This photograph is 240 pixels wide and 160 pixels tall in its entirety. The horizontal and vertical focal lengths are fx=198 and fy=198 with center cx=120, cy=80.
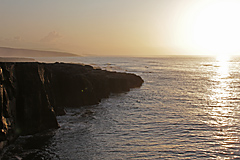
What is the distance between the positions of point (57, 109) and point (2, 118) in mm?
8727

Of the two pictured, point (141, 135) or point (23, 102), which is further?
point (141, 135)

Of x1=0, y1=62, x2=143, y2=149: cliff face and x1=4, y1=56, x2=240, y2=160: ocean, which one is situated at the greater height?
x1=0, y1=62, x2=143, y2=149: cliff face

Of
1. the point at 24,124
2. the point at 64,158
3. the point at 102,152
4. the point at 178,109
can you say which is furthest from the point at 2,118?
the point at 178,109

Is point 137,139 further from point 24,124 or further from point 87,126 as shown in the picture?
point 24,124

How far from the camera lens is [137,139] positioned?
14633mm

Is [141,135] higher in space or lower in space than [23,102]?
lower

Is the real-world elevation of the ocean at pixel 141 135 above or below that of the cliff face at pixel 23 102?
below

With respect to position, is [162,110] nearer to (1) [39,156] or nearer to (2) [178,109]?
(2) [178,109]

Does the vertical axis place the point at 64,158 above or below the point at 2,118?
below

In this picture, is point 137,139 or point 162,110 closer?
point 137,139

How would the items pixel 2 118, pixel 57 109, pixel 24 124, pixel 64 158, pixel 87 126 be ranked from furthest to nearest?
pixel 57 109
pixel 87 126
pixel 24 124
pixel 2 118
pixel 64 158

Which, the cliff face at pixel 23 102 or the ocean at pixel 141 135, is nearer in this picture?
the ocean at pixel 141 135

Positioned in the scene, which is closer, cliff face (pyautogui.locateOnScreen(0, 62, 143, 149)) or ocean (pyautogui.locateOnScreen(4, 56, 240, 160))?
ocean (pyautogui.locateOnScreen(4, 56, 240, 160))

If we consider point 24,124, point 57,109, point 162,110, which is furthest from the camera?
point 162,110
